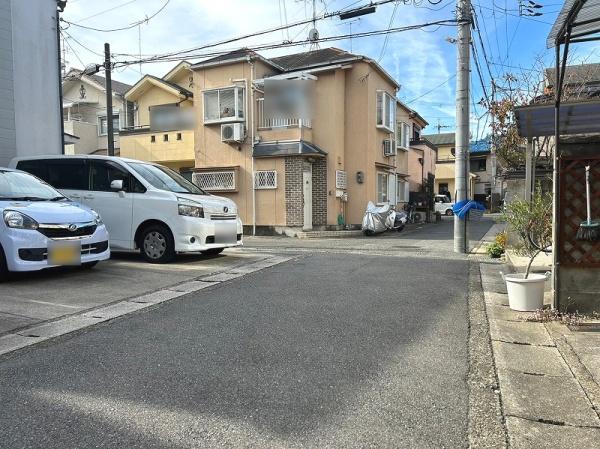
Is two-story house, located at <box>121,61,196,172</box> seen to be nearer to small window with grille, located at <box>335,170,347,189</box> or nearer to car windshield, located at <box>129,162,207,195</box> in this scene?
small window with grille, located at <box>335,170,347,189</box>

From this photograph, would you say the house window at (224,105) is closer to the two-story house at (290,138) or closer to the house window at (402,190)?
the two-story house at (290,138)

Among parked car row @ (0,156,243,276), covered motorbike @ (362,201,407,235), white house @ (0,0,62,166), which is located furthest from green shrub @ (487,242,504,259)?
white house @ (0,0,62,166)

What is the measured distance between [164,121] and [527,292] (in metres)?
17.8

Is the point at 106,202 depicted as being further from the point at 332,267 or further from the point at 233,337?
the point at 233,337

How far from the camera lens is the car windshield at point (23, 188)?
21.7ft

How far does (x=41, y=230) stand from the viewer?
20.2 ft

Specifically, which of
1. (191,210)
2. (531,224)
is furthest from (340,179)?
(531,224)

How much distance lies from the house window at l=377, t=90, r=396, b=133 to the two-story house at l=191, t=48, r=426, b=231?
2.1 inches

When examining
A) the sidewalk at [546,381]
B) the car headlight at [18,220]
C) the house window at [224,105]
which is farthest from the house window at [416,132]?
the car headlight at [18,220]

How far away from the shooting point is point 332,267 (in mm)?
8359

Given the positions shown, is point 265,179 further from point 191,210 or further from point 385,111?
point 191,210

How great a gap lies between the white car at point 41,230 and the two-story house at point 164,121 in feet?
38.8

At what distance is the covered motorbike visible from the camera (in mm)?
16125

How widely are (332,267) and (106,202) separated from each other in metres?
4.07
